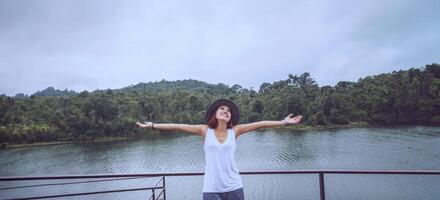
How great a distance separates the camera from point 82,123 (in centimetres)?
5581

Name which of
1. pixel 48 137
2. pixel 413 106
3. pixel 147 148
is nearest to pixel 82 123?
pixel 48 137

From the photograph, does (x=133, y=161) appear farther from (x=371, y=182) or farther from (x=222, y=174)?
(x=222, y=174)

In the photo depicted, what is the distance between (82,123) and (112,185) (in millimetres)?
34546

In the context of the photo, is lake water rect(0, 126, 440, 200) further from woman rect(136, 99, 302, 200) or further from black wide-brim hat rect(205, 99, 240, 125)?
woman rect(136, 99, 302, 200)

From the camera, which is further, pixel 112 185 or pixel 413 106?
pixel 413 106

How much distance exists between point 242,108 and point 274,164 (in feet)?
136

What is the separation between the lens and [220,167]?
190cm

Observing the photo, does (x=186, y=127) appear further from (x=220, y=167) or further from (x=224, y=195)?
(x=224, y=195)

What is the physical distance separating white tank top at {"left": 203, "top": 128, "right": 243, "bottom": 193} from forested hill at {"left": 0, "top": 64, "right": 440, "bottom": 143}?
184 ft

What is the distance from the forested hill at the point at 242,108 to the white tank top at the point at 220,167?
184 feet

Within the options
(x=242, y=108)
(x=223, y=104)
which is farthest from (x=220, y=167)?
(x=242, y=108)

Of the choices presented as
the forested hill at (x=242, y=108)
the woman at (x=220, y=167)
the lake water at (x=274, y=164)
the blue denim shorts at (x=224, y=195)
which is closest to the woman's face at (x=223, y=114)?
the woman at (x=220, y=167)

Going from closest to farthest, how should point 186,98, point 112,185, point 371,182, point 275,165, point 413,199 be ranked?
point 413,199
point 371,182
point 112,185
point 275,165
point 186,98

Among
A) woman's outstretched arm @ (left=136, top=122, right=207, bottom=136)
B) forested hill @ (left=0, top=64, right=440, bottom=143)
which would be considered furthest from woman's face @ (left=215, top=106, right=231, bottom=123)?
forested hill @ (left=0, top=64, right=440, bottom=143)
